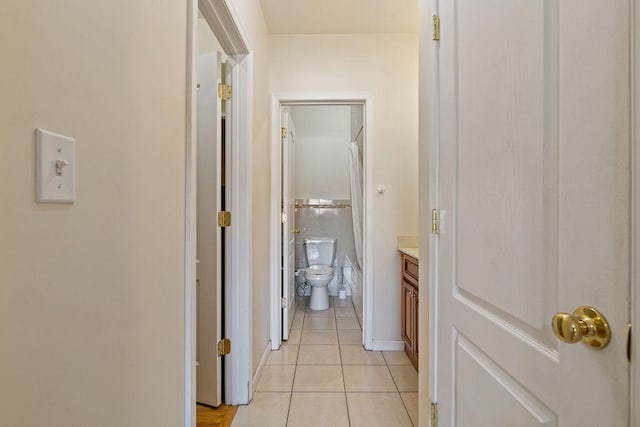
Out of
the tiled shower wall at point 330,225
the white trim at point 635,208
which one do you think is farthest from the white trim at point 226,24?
the tiled shower wall at point 330,225

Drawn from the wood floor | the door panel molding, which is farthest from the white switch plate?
the wood floor

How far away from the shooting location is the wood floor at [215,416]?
5.86 feet

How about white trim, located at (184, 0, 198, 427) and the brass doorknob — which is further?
white trim, located at (184, 0, 198, 427)

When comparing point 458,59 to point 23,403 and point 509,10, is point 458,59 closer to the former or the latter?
point 509,10

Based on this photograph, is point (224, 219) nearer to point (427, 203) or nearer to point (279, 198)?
point (279, 198)

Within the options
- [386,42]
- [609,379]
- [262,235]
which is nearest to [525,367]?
[609,379]

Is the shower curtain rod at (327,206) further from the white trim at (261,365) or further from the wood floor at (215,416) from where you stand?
the wood floor at (215,416)

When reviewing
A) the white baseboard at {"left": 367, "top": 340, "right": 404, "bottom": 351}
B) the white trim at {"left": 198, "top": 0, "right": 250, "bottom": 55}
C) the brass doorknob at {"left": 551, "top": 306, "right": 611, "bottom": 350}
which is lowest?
the white baseboard at {"left": 367, "top": 340, "right": 404, "bottom": 351}

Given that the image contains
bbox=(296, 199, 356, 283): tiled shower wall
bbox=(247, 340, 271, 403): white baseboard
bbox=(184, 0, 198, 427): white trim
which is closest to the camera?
bbox=(184, 0, 198, 427): white trim

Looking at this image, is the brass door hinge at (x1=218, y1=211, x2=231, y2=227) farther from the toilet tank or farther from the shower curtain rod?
the shower curtain rod

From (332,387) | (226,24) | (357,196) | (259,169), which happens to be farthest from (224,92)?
(357,196)

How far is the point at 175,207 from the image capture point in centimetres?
102

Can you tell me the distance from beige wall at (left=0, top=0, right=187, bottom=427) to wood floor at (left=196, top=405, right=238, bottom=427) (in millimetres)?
910

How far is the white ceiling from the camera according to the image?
236 cm
